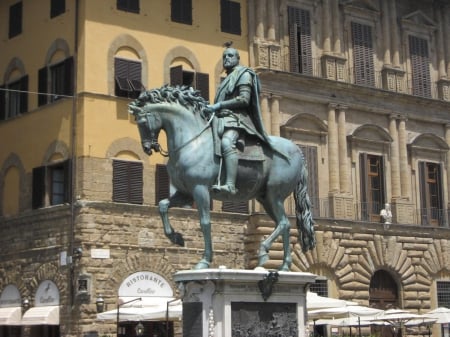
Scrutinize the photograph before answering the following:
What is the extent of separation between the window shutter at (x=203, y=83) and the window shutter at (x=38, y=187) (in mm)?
5721

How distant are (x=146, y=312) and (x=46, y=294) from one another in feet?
17.9

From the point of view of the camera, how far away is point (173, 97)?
13.0m

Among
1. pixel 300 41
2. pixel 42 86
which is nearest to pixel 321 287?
pixel 300 41

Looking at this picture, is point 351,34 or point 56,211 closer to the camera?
point 56,211

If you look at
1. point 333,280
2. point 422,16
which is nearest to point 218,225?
point 333,280

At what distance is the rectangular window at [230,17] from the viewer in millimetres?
31847

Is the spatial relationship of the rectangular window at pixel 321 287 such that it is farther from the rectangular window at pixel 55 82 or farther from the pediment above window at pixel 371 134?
the rectangular window at pixel 55 82

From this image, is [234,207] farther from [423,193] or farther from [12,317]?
[423,193]

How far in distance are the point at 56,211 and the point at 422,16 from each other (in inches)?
694

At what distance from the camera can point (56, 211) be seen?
94.6 feet

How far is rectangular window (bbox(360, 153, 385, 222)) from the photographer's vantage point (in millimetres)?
34031

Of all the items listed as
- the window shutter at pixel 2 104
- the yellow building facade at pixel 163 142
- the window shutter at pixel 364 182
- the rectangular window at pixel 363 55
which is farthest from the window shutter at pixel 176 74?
the window shutter at pixel 364 182

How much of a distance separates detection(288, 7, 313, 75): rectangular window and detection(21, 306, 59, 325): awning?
1188cm

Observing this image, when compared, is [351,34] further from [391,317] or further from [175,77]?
[391,317]
